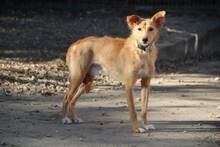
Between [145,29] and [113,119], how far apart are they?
1.63 metres

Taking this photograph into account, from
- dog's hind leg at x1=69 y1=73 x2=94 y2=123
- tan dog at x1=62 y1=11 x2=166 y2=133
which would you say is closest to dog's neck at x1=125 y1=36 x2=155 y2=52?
tan dog at x1=62 y1=11 x2=166 y2=133

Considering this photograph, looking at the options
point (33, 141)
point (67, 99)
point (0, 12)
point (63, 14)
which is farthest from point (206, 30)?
point (33, 141)

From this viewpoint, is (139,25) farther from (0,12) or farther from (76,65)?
(0,12)

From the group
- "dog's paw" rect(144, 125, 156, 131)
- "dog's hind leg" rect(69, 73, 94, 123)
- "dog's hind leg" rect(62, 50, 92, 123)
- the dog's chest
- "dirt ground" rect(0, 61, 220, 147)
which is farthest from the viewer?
"dog's hind leg" rect(69, 73, 94, 123)

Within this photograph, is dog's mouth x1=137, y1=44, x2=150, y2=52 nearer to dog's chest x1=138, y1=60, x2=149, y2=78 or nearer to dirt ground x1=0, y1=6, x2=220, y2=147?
dog's chest x1=138, y1=60, x2=149, y2=78

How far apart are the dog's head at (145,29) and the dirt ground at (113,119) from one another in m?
1.15

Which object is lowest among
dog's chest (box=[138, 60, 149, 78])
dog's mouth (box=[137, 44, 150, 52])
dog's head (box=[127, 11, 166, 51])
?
dog's chest (box=[138, 60, 149, 78])

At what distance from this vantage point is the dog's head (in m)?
8.62

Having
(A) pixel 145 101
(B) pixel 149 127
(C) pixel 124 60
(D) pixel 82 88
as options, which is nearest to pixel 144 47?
(C) pixel 124 60

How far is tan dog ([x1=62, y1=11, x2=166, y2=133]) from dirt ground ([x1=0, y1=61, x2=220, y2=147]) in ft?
1.13

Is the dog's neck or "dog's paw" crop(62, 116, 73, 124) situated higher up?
the dog's neck

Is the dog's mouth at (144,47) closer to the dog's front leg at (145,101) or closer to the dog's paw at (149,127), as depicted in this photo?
the dog's front leg at (145,101)

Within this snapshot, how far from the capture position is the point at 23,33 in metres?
17.6

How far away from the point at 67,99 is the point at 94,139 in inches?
Answer: 49.7
